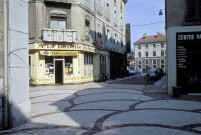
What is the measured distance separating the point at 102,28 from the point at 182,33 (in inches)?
542

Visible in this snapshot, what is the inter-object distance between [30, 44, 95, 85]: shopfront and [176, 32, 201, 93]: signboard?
32.2ft

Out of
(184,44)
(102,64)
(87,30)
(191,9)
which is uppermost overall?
(87,30)

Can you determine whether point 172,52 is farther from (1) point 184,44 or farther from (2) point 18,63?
(2) point 18,63

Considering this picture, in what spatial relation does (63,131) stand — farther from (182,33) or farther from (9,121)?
(182,33)

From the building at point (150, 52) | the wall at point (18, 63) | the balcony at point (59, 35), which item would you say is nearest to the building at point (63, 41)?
the balcony at point (59, 35)

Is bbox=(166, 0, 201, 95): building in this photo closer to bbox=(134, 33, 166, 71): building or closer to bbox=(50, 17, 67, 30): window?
bbox=(50, 17, 67, 30): window

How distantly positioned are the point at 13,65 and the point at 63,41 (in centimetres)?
1200

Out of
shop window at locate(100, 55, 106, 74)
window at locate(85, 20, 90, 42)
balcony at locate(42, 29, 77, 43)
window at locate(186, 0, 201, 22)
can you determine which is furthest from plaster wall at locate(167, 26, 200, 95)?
shop window at locate(100, 55, 106, 74)

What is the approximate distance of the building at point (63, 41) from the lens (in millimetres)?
16594

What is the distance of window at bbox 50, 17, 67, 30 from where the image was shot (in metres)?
17.3

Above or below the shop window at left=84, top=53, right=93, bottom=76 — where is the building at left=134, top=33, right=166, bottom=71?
above

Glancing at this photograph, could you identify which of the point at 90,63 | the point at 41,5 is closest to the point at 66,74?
the point at 90,63

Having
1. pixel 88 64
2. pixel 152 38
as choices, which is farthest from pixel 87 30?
pixel 152 38

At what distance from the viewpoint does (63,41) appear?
1698 centimetres
